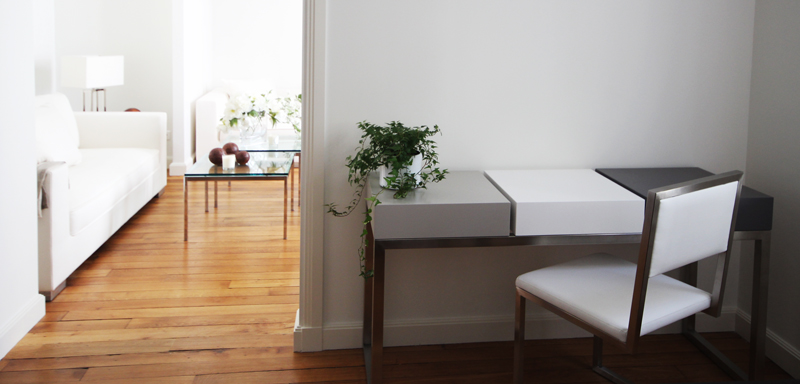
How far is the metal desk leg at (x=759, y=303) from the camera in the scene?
2.10m

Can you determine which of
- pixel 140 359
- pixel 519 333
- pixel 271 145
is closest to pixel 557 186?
pixel 519 333

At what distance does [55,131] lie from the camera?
364cm

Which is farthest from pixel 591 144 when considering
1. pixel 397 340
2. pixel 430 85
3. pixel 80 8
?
pixel 80 8

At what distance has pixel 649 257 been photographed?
65.5 inches

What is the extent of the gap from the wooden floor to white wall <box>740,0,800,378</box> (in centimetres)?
15

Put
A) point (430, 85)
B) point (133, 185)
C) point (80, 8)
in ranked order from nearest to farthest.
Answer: point (430, 85), point (133, 185), point (80, 8)

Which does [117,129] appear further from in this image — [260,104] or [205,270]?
A: [205,270]

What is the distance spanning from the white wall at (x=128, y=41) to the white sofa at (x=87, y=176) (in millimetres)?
1289

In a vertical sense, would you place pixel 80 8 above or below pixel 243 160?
above

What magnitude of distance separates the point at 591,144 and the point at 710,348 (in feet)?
2.83

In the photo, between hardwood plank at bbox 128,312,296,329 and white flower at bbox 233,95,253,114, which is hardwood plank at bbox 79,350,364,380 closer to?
hardwood plank at bbox 128,312,296,329

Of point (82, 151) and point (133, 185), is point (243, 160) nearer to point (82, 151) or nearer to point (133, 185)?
point (133, 185)

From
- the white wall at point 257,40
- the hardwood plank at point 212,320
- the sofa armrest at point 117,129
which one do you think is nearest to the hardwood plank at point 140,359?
the hardwood plank at point 212,320

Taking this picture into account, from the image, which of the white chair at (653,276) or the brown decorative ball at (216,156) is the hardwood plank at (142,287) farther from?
the white chair at (653,276)
